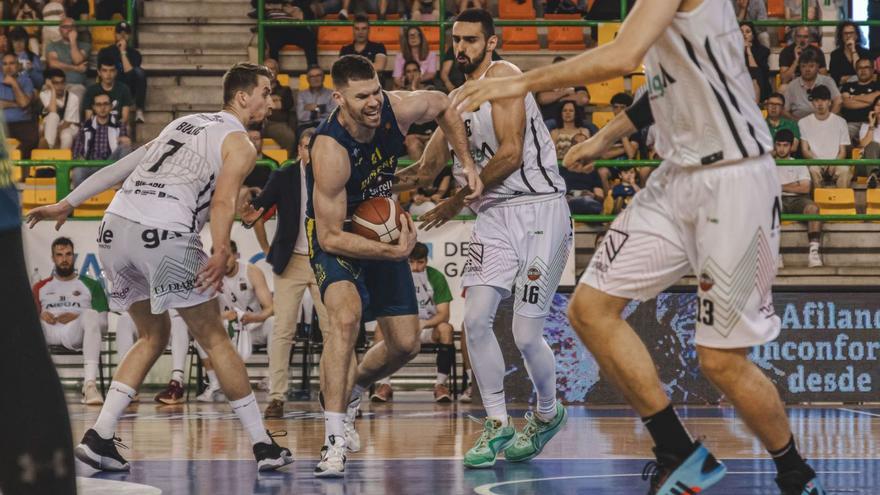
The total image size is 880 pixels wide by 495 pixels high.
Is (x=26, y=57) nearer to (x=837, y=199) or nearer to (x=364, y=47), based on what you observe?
(x=364, y=47)

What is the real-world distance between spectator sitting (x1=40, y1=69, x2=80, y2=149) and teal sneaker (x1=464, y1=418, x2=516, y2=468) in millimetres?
9694

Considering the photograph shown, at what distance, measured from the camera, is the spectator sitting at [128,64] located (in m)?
15.4

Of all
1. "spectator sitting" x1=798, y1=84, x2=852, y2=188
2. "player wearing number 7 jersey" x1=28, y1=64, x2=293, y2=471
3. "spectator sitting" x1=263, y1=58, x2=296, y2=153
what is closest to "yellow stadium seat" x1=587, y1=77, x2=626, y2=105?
"spectator sitting" x1=798, y1=84, x2=852, y2=188

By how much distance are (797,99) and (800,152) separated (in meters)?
1.43

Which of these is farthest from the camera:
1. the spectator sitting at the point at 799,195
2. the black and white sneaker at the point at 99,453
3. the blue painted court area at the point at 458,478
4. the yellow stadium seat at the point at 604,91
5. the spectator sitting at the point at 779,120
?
the yellow stadium seat at the point at 604,91

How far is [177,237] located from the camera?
21.1 feet

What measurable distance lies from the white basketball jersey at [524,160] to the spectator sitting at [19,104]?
Answer: 9.45 metres

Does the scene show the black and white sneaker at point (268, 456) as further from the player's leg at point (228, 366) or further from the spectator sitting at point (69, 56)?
the spectator sitting at point (69, 56)

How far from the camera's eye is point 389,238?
20.9 ft

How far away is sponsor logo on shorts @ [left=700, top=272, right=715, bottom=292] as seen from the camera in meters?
4.33

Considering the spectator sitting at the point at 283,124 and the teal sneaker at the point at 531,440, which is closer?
the teal sneaker at the point at 531,440

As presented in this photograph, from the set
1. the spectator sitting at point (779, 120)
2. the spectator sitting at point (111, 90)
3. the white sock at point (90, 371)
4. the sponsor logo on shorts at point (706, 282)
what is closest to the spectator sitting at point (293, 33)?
the spectator sitting at point (111, 90)

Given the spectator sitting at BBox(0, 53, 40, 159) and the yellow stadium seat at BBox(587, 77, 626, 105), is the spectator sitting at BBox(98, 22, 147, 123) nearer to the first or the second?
the spectator sitting at BBox(0, 53, 40, 159)

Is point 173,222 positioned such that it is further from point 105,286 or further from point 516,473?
point 105,286
